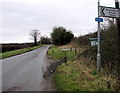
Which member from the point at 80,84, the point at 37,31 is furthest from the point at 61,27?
the point at 80,84

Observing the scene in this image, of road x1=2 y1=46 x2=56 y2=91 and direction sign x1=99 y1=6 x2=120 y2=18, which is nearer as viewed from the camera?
road x1=2 y1=46 x2=56 y2=91

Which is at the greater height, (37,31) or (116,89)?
(37,31)

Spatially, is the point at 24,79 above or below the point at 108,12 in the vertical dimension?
below

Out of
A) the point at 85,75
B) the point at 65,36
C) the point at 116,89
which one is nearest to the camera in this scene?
the point at 116,89

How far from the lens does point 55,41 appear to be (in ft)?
178

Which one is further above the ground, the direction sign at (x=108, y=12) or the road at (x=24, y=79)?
the direction sign at (x=108, y=12)

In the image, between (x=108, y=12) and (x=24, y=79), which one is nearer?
(x=108, y=12)

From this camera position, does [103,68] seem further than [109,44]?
No

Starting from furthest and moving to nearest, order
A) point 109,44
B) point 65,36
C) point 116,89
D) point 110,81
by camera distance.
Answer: point 65,36 → point 109,44 → point 110,81 → point 116,89

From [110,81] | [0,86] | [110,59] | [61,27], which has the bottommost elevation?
[0,86]

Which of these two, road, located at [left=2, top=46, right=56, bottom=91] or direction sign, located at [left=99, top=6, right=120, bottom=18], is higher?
direction sign, located at [left=99, top=6, right=120, bottom=18]

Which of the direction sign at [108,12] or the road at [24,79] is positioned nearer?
the road at [24,79]

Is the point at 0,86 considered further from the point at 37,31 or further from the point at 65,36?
the point at 37,31

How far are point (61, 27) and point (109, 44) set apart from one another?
46389 mm
